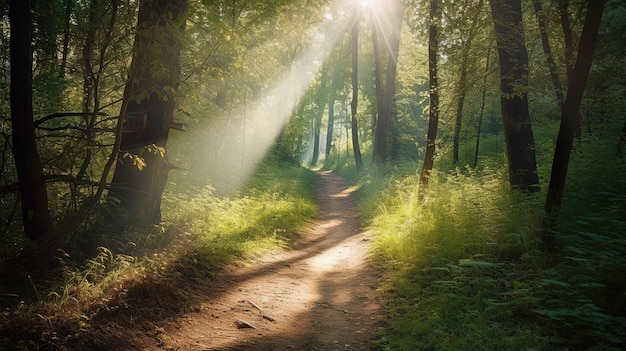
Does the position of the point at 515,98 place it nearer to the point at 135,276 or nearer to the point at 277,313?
the point at 277,313

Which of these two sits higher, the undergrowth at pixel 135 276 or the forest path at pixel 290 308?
the undergrowth at pixel 135 276

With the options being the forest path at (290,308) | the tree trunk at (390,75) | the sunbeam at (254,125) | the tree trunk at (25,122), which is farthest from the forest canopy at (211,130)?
the tree trunk at (390,75)

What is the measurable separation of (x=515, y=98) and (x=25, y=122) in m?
8.61

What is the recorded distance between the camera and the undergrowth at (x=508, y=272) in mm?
3670

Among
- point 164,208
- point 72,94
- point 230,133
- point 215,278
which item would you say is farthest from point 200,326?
point 230,133

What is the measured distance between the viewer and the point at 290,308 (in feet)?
18.1

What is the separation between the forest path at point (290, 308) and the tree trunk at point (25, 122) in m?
2.28

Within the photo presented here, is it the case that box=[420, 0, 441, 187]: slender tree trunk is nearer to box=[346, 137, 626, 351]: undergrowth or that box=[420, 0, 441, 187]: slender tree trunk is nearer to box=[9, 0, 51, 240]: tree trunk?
box=[346, 137, 626, 351]: undergrowth

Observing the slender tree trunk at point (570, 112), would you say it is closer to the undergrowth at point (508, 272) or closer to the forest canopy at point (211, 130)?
the forest canopy at point (211, 130)

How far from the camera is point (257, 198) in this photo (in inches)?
504

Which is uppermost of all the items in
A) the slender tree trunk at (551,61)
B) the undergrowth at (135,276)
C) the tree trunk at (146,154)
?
the slender tree trunk at (551,61)

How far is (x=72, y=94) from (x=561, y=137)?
13.7 meters

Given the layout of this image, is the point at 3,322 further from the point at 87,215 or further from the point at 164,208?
the point at 164,208

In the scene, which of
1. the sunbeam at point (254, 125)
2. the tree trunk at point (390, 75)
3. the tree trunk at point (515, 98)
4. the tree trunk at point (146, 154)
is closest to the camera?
the tree trunk at point (146, 154)
